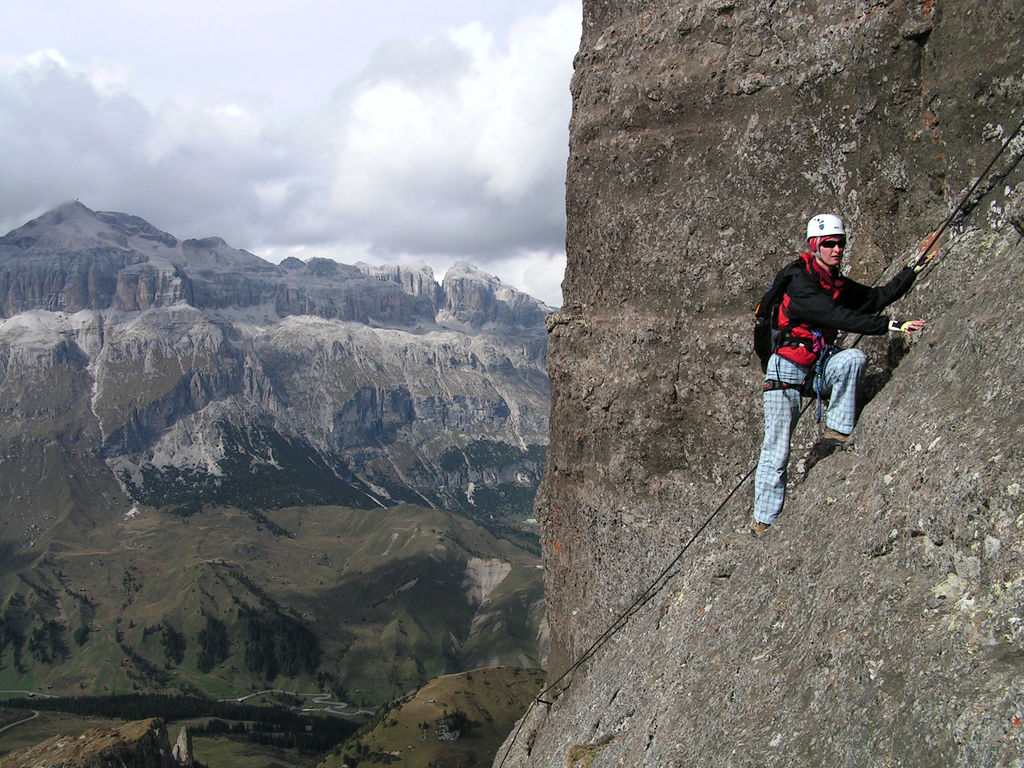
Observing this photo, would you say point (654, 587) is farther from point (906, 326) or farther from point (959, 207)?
point (959, 207)

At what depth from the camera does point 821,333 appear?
1302cm

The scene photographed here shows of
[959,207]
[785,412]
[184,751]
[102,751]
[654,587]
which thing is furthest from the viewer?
[184,751]

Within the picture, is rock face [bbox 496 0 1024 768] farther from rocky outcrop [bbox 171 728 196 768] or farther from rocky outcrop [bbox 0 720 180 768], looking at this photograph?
rocky outcrop [bbox 171 728 196 768]

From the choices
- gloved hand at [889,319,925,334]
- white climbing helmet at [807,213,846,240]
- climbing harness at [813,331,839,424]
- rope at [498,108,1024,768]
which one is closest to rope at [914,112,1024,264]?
rope at [498,108,1024,768]

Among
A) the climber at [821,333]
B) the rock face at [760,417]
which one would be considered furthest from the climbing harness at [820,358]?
the rock face at [760,417]

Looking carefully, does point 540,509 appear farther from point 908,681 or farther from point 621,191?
point 908,681

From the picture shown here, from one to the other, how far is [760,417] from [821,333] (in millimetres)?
4073

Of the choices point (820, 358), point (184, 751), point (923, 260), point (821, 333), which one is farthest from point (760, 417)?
point (184, 751)

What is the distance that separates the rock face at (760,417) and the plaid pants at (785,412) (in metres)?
0.52

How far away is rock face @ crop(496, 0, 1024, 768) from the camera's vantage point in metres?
8.59

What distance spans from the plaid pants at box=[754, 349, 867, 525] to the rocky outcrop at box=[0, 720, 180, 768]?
56.3 m

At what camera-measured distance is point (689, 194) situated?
18844 millimetres

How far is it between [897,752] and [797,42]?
50.3 feet

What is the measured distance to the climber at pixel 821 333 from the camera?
12.5 meters
